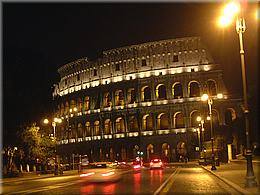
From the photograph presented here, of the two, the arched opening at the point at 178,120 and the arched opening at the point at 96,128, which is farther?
the arched opening at the point at 96,128

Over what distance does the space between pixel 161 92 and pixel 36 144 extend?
1524 inches

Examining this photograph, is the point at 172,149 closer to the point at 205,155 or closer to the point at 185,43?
the point at 185,43

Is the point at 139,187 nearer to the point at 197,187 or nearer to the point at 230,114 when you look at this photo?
the point at 197,187

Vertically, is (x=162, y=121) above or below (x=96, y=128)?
above

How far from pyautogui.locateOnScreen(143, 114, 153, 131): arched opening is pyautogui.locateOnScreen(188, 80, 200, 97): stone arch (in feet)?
27.7

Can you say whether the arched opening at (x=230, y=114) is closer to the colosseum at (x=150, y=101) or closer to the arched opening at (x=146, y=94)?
the colosseum at (x=150, y=101)

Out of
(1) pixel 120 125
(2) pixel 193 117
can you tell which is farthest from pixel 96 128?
(2) pixel 193 117

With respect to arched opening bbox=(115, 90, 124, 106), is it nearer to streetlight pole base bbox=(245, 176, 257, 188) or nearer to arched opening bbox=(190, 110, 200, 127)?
arched opening bbox=(190, 110, 200, 127)

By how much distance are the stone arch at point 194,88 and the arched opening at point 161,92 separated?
182 inches

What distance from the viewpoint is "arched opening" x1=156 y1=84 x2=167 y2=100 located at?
263 ft

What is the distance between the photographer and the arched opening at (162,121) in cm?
7938

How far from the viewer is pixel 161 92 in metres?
80.7

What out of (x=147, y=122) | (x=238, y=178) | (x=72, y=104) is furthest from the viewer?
(x=72, y=104)

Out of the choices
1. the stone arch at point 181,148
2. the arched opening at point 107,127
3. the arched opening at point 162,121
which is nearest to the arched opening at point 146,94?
the arched opening at point 162,121
